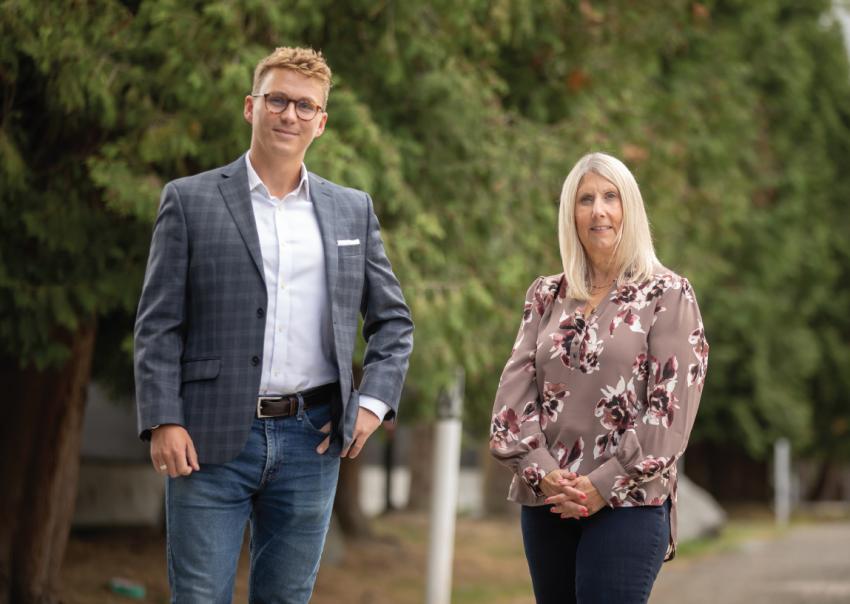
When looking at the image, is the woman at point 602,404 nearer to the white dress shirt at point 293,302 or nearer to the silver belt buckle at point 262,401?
the white dress shirt at point 293,302

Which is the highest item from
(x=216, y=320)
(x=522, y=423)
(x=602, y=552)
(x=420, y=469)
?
(x=216, y=320)

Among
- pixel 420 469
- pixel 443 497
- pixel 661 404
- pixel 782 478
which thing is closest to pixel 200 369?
pixel 661 404

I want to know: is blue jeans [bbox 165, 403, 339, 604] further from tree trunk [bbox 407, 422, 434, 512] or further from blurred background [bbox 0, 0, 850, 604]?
tree trunk [bbox 407, 422, 434, 512]

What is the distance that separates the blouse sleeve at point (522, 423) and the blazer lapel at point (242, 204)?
33.6 inches

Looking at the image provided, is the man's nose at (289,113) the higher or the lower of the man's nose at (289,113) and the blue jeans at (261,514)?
the higher

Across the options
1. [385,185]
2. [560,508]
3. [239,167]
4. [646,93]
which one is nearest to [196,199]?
[239,167]

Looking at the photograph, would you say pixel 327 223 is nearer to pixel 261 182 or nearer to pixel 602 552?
pixel 261 182

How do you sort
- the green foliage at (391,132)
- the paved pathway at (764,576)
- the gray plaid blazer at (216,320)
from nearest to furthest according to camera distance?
1. the gray plaid blazer at (216,320)
2. the green foliage at (391,132)
3. the paved pathway at (764,576)

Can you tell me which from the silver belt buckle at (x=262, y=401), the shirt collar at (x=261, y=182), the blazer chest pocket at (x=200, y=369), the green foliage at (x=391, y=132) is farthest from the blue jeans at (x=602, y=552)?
the green foliage at (x=391, y=132)

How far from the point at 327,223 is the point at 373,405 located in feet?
1.79

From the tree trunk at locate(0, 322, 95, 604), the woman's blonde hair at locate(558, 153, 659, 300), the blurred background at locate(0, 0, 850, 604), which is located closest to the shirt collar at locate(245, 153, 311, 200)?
the woman's blonde hair at locate(558, 153, 659, 300)

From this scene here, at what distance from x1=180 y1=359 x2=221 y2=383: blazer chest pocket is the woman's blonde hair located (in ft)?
3.68

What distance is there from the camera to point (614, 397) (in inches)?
161

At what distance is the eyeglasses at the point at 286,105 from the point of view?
4.00m
